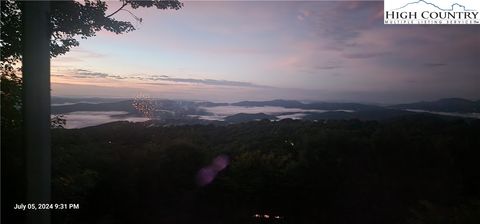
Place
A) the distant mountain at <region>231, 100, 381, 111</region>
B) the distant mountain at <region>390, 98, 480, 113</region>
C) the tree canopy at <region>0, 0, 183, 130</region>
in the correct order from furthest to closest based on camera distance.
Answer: the distant mountain at <region>231, 100, 381, 111</region>, the distant mountain at <region>390, 98, 480, 113</region>, the tree canopy at <region>0, 0, 183, 130</region>

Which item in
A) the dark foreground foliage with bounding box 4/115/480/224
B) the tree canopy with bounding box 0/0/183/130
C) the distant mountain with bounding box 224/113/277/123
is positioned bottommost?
the dark foreground foliage with bounding box 4/115/480/224

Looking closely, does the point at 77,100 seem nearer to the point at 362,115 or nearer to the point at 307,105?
the point at 307,105

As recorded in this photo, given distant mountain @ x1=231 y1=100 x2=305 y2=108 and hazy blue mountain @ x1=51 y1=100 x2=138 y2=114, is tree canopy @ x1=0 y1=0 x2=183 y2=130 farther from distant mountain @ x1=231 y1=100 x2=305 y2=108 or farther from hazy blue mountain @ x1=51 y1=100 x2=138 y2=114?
distant mountain @ x1=231 y1=100 x2=305 y2=108

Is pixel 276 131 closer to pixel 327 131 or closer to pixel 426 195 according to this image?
pixel 327 131

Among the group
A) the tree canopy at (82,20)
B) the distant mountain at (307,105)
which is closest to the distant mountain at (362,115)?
the distant mountain at (307,105)

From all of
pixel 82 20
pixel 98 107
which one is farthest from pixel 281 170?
pixel 82 20

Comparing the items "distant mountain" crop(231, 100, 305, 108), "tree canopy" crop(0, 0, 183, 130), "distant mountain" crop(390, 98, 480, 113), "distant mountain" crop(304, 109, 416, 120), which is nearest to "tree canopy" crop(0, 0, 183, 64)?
"tree canopy" crop(0, 0, 183, 130)

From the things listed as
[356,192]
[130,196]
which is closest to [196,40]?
[130,196]
